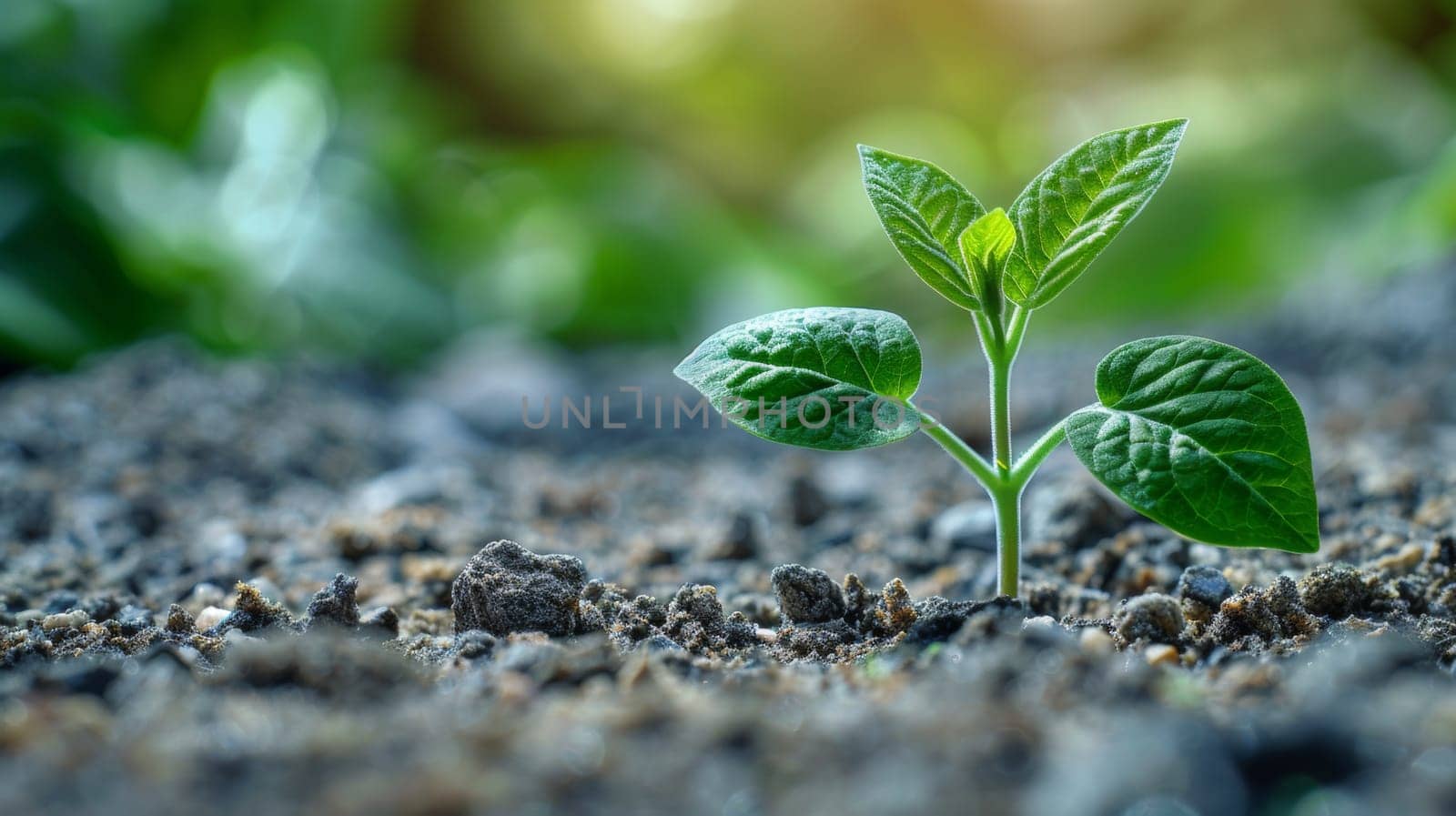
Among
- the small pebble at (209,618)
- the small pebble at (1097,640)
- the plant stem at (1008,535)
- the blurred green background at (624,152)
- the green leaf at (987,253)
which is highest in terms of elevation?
the blurred green background at (624,152)

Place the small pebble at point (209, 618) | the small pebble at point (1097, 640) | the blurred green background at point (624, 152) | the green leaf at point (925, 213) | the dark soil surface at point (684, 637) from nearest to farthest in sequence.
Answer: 1. the dark soil surface at point (684, 637)
2. the small pebble at point (1097, 640)
3. the green leaf at point (925, 213)
4. the small pebble at point (209, 618)
5. the blurred green background at point (624, 152)

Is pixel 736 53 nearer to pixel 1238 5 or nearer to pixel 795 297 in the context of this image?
pixel 795 297

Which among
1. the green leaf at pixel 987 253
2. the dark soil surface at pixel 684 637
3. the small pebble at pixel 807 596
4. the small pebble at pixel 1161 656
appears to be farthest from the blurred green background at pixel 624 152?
the small pebble at pixel 1161 656

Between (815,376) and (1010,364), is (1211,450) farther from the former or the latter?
(815,376)

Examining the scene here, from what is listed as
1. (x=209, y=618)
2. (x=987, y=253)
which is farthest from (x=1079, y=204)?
(x=209, y=618)

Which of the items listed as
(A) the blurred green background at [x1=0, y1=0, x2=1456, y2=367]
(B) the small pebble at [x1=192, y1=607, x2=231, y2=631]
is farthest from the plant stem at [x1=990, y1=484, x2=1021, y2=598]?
(A) the blurred green background at [x1=0, y1=0, x2=1456, y2=367]

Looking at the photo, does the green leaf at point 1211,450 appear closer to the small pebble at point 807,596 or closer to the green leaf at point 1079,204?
the green leaf at point 1079,204
